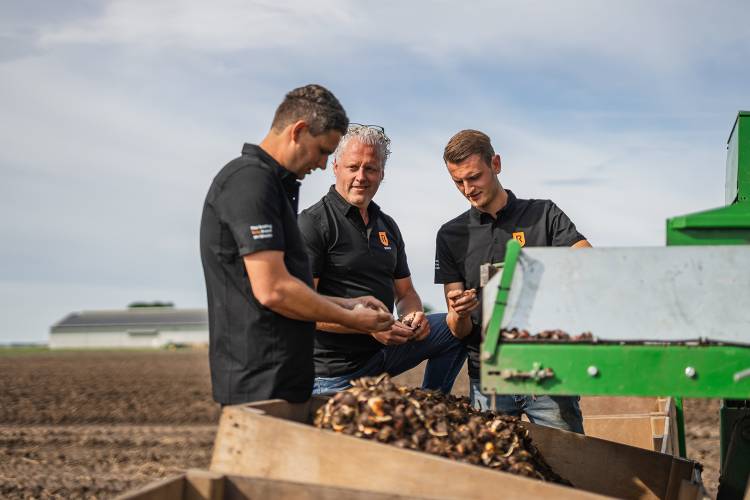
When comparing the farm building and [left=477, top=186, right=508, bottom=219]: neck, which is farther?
the farm building

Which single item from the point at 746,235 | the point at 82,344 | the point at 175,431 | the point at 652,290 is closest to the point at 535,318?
the point at 652,290

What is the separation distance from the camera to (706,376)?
3148mm

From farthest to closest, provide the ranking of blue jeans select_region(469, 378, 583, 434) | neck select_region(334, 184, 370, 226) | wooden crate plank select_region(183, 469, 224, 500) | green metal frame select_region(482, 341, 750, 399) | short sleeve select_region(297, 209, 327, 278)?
1. neck select_region(334, 184, 370, 226)
2. blue jeans select_region(469, 378, 583, 434)
3. short sleeve select_region(297, 209, 327, 278)
4. green metal frame select_region(482, 341, 750, 399)
5. wooden crate plank select_region(183, 469, 224, 500)

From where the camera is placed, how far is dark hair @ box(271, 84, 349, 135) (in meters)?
3.79

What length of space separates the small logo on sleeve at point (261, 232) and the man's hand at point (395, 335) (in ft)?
4.87

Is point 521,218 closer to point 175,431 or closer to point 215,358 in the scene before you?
point 215,358

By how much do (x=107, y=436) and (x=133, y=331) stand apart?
82989 millimetres

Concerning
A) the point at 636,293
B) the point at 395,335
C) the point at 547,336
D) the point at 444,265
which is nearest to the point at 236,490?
the point at 547,336

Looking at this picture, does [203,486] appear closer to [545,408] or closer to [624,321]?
[624,321]

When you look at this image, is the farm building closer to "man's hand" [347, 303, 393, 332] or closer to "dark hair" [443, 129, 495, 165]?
"dark hair" [443, 129, 495, 165]

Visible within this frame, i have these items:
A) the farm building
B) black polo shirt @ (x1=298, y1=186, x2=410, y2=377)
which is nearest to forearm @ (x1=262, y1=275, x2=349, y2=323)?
black polo shirt @ (x1=298, y1=186, x2=410, y2=377)

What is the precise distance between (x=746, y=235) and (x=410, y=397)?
1554 millimetres

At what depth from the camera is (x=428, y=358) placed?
17.5 ft

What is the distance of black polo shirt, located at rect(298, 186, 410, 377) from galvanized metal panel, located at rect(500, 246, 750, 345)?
176 centimetres
